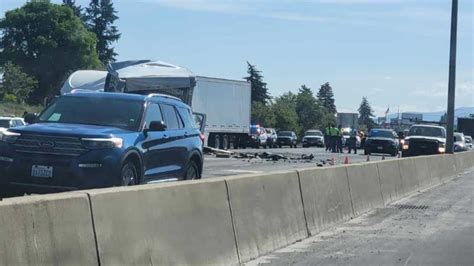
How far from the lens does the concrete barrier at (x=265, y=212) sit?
7.70 m

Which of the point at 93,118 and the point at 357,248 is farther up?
the point at 93,118

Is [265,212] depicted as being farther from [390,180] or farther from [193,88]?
[193,88]

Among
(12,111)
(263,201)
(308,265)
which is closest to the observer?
(308,265)

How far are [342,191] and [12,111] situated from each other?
136 ft

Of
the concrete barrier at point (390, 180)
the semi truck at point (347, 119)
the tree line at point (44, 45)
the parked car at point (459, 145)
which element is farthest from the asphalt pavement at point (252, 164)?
the semi truck at point (347, 119)

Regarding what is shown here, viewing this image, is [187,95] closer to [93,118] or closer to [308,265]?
[93,118]

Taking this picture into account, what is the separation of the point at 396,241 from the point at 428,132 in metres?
27.0

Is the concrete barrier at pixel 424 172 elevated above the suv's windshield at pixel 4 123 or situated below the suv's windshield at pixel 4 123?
below

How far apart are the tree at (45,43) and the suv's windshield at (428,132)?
154 feet

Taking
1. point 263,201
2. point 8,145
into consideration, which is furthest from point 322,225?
point 8,145

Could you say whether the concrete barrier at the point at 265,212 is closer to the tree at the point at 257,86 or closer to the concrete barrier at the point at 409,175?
the concrete barrier at the point at 409,175

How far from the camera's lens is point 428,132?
35.5 m

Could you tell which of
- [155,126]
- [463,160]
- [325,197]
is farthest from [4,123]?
[463,160]

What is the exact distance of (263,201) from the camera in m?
8.38
